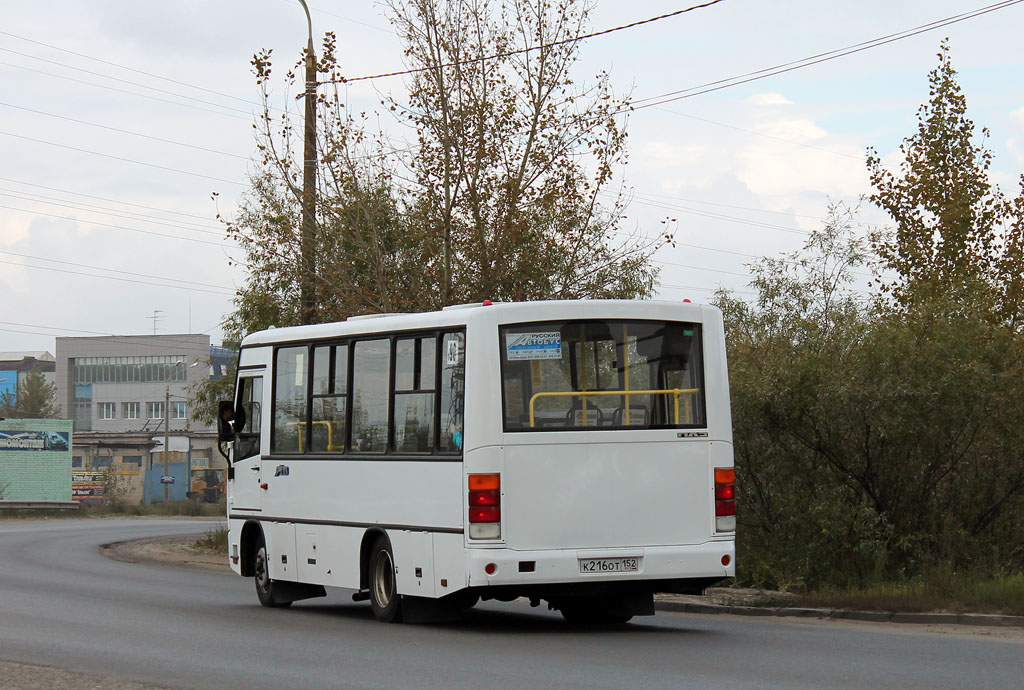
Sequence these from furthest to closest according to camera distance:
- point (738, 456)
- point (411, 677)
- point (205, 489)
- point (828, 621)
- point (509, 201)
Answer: point (205, 489), point (509, 201), point (738, 456), point (828, 621), point (411, 677)

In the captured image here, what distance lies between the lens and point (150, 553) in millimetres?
31516

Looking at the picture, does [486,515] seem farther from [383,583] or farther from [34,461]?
[34,461]

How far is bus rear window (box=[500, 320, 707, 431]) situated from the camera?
13945 mm

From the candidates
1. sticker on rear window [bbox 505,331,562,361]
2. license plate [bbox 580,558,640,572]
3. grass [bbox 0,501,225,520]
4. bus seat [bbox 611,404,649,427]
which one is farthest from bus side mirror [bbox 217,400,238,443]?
grass [bbox 0,501,225,520]

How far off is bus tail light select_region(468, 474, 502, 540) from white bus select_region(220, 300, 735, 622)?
12mm

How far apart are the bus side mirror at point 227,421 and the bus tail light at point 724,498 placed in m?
6.57

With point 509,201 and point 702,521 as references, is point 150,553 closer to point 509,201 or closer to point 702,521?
point 509,201

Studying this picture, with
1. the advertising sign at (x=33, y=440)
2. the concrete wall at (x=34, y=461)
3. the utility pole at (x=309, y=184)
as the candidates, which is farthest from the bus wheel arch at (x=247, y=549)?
the advertising sign at (x=33, y=440)

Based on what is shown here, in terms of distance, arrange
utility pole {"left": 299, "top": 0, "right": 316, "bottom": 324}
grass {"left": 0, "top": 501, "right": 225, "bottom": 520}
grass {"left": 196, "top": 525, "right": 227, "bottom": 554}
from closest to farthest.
A: 1. utility pole {"left": 299, "top": 0, "right": 316, "bottom": 324}
2. grass {"left": 196, "top": 525, "right": 227, "bottom": 554}
3. grass {"left": 0, "top": 501, "right": 225, "bottom": 520}

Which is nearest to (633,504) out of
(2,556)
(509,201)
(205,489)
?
(509,201)

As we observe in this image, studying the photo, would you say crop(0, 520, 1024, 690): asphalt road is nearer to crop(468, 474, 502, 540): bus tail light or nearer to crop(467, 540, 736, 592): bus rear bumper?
crop(467, 540, 736, 592): bus rear bumper

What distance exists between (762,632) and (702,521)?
1.23 metres

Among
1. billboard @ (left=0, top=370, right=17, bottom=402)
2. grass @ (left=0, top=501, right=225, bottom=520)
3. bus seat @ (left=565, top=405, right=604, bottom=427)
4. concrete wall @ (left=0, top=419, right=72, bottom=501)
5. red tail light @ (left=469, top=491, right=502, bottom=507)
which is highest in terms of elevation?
billboard @ (left=0, top=370, right=17, bottom=402)

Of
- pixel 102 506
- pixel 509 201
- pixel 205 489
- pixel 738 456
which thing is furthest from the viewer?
pixel 205 489
